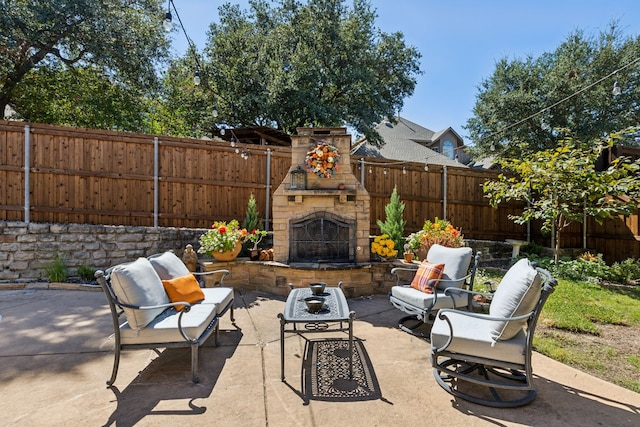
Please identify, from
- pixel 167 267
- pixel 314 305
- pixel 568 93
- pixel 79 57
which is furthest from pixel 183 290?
pixel 568 93

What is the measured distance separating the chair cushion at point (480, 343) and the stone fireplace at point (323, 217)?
2744mm

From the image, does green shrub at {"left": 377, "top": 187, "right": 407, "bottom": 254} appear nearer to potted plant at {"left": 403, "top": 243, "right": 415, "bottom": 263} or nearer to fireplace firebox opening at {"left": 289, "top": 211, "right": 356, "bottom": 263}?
potted plant at {"left": 403, "top": 243, "right": 415, "bottom": 263}

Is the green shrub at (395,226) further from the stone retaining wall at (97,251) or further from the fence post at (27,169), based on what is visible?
the fence post at (27,169)

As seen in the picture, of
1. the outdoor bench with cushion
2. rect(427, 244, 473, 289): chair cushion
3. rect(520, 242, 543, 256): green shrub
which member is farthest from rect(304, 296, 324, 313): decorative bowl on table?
rect(520, 242, 543, 256): green shrub

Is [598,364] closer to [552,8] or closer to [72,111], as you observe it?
[552,8]

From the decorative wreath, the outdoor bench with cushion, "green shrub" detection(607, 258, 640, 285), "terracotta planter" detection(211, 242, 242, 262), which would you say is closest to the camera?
the outdoor bench with cushion

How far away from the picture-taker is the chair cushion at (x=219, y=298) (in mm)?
3174

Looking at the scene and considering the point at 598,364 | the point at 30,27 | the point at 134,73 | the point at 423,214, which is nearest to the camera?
the point at 598,364

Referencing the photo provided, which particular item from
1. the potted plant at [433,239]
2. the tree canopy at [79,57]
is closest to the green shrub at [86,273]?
the potted plant at [433,239]

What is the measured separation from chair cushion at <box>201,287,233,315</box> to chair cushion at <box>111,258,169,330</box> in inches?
21.1

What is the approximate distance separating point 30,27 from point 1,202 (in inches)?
194

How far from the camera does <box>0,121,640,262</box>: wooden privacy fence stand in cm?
551

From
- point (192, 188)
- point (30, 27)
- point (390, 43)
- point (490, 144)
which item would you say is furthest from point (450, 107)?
point (30, 27)

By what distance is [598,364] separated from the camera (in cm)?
280
